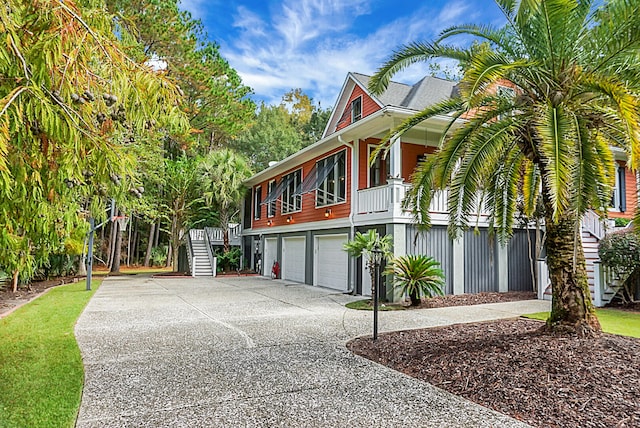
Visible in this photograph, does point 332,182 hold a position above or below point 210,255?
above

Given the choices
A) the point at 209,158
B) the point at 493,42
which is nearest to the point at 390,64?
the point at 493,42

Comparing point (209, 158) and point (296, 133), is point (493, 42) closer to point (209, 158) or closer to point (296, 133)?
point (209, 158)

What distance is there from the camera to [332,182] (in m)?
14.1

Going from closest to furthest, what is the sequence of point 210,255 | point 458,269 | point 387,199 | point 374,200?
1. point 387,199
2. point 458,269
3. point 374,200
4. point 210,255

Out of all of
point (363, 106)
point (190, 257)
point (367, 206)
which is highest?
point (363, 106)

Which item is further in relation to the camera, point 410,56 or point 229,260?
point 229,260

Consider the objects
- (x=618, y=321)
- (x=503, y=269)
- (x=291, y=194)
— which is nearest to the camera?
(x=618, y=321)

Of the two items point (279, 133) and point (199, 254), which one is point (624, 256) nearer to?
point (199, 254)

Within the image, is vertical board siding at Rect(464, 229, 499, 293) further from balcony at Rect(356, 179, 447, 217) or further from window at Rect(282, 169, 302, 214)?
window at Rect(282, 169, 302, 214)

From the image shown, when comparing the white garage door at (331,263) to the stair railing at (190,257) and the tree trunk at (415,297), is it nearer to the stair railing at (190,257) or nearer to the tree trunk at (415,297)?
the tree trunk at (415,297)

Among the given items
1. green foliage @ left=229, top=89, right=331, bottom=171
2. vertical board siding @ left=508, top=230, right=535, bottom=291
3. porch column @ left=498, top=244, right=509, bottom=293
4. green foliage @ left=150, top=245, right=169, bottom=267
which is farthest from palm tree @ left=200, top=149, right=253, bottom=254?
green foliage @ left=229, top=89, right=331, bottom=171

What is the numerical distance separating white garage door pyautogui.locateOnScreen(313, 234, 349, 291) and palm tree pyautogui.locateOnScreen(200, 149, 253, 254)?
7.14 meters

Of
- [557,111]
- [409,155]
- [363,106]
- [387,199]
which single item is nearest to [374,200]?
[387,199]

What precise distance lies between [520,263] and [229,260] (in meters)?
13.1
